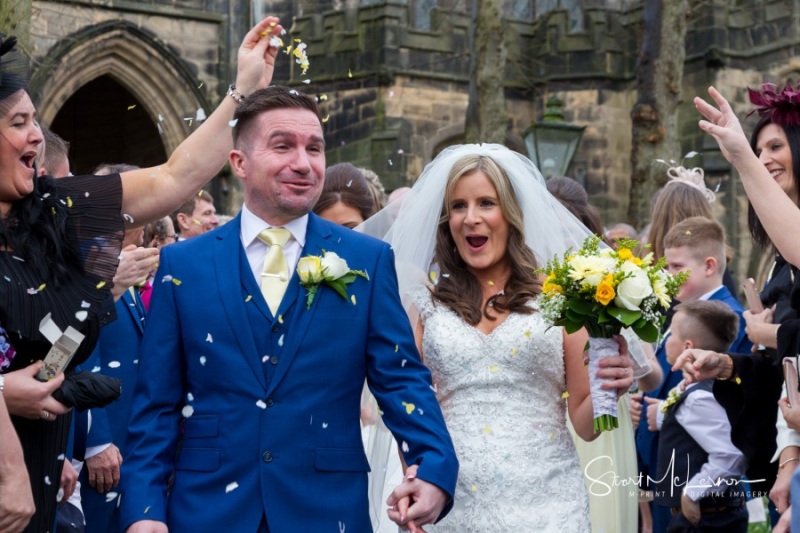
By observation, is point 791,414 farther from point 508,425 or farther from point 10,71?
point 10,71

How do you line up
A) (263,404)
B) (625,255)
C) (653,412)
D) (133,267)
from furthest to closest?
(653,412), (133,267), (625,255), (263,404)

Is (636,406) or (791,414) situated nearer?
(791,414)

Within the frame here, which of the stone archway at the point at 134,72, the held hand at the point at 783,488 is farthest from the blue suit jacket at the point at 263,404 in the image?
the stone archway at the point at 134,72

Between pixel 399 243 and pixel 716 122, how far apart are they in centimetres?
150

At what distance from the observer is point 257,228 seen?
4871 millimetres

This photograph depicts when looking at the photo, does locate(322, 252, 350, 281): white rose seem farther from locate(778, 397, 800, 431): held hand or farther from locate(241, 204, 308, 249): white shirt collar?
locate(778, 397, 800, 431): held hand

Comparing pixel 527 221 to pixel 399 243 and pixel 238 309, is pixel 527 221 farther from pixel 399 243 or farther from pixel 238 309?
pixel 238 309

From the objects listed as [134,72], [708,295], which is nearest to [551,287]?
[708,295]

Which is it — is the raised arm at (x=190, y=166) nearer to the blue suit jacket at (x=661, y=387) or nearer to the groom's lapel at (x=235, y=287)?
the groom's lapel at (x=235, y=287)

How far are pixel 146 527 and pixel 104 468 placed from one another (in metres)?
1.97

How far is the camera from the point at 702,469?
7289 mm

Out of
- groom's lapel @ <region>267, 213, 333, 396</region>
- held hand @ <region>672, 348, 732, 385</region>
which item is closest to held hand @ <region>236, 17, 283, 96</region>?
groom's lapel @ <region>267, 213, 333, 396</region>

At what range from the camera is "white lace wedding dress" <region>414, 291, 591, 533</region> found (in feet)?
17.6

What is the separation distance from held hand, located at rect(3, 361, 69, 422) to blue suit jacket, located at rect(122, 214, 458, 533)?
0.98 feet
